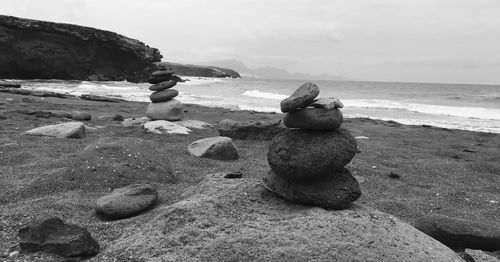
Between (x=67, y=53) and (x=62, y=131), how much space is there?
54.9 metres

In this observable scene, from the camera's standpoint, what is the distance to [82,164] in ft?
22.5

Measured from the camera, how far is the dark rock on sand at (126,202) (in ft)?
17.5

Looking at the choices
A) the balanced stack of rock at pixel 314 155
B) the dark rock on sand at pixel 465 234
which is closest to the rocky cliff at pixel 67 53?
the balanced stack of rock at pixel 314 155

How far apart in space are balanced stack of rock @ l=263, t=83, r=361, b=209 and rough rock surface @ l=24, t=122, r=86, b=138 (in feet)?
23.0

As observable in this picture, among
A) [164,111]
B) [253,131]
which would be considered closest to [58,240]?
[253,131]

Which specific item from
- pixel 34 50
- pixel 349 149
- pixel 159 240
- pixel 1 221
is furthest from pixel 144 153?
pixel 34 50

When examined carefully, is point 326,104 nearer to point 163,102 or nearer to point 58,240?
point 58,240

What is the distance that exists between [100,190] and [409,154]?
336 inches

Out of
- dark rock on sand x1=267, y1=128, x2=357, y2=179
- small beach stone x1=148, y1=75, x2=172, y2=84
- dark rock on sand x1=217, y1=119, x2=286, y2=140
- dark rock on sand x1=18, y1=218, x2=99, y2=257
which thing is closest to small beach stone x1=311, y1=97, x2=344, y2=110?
dark rock on sand x1=267, y1=128, x2=357, y2=179

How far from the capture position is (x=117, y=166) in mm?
6910

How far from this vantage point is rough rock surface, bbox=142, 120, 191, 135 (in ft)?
41.5

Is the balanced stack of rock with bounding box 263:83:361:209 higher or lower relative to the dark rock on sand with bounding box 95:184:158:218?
higher

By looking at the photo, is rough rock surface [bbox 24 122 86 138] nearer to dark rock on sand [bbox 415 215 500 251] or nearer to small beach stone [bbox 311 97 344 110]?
small beach stone [bbox 311 97 344 110]

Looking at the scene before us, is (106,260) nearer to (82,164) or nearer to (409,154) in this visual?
(82,164)
